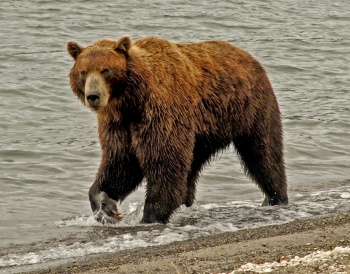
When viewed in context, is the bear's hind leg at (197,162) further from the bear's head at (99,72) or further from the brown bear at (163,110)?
the bear's head at (99,72)

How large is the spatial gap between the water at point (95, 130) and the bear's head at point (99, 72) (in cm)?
126

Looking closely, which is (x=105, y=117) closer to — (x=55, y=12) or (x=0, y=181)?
(x=0, y=181)

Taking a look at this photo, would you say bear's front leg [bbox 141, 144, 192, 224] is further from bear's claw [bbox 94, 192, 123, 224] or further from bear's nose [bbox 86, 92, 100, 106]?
bear's nose [bbox 86, 92, 100, 106]

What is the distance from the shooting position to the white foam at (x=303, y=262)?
6.14 metres

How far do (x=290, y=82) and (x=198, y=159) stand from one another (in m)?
7.81

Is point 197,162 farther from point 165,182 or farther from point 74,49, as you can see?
point 74,49

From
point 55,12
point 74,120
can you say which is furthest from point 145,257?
point 55,12

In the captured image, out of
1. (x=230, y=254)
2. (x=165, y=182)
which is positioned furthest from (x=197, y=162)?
(x=230, y=254)

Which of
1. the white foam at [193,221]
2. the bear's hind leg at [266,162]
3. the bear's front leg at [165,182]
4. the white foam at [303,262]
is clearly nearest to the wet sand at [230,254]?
the white foam at [303,262]

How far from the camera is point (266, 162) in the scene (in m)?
9.62

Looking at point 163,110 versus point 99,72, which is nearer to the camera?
point 99,72

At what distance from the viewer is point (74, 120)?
45.9 ft

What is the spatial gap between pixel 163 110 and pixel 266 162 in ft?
5.47

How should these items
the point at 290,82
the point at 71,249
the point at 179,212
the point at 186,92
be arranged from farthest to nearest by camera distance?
the point at 290,82, the point at 179,212, the point at 186,92, the point at 71,249
